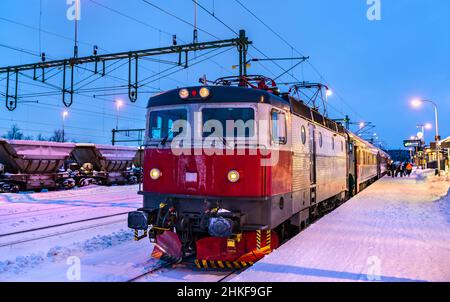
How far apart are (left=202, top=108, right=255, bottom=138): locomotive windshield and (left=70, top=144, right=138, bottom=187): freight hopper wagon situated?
22.7 m

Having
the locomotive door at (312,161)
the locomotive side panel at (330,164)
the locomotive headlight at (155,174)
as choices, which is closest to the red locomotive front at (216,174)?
the locomotive headlight at (155,174)

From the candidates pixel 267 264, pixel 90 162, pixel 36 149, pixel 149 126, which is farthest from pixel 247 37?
pixel 90 162

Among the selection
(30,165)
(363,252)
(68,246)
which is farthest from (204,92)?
(30,165)

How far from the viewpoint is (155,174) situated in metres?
7.84

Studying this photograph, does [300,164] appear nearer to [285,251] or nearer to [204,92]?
[285,251]

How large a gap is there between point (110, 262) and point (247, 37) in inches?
473

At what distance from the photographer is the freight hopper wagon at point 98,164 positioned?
2878 centimetres

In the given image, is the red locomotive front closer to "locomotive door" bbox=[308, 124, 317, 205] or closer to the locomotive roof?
the locomotive roof

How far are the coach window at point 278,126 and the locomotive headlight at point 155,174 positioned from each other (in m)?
2.27

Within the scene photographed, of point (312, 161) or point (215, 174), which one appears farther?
point (312, 161)

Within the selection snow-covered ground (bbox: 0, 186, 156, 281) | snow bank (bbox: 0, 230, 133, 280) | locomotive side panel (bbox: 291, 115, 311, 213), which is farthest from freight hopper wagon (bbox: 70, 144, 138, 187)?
locomotive side panel (bbox: 291, 115, 311, 213)

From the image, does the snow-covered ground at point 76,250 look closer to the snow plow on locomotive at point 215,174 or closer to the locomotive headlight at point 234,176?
the snow plow on locomotive at point 215,174

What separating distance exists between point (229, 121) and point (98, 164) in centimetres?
2377
